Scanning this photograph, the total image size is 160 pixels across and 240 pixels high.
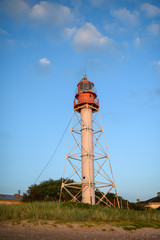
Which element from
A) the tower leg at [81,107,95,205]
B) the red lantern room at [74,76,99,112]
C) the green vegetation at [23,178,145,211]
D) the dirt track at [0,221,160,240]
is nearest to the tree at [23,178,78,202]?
the green vegetation at [23,178,145,211]

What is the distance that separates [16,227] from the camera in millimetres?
9617

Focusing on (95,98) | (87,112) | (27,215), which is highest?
(95,98)

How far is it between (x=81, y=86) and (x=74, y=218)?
1937 centimetres

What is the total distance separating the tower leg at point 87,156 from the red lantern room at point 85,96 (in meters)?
0.83

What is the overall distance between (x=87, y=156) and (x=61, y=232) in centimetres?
1525

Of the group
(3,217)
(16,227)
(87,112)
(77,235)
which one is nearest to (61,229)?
(77,235)

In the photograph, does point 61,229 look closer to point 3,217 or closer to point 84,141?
point 3,217

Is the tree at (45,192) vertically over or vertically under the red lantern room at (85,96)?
under

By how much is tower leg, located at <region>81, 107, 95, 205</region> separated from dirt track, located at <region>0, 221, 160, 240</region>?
11.9 metres

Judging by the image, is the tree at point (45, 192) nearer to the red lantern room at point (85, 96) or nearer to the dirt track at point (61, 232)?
the red lantern room at point (85, 96)

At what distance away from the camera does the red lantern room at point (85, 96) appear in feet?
89.6

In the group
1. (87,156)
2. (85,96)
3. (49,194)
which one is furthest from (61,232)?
(49,194)

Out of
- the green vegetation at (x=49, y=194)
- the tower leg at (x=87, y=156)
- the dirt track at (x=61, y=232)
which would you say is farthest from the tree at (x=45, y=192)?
the dirt track at (x=61, y=232)

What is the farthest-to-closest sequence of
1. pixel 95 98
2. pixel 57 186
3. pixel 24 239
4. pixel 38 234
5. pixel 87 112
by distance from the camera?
1. pixel 57 186
2. pixel 95 98
3. pixel 87 112
4. pixel 38 234
5. pixel 24 239
